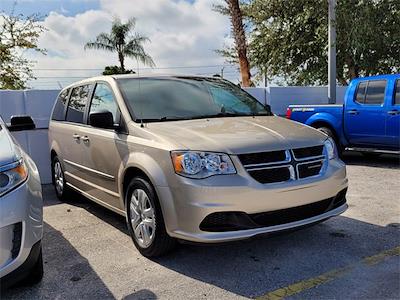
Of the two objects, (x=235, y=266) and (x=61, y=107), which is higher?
(x=61, y=107)

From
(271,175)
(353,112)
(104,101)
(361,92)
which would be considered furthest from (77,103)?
(361,92)

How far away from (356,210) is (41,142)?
18.3 ft

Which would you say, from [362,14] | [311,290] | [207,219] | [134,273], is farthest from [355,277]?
[362,14]

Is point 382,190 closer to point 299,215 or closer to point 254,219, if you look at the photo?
point 299,215

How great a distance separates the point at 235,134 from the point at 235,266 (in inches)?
45.8

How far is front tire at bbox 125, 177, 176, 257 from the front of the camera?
12.9ft

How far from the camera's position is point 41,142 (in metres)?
8.14

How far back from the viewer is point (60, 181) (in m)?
6.61

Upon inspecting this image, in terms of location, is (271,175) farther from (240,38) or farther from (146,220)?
(240,38)

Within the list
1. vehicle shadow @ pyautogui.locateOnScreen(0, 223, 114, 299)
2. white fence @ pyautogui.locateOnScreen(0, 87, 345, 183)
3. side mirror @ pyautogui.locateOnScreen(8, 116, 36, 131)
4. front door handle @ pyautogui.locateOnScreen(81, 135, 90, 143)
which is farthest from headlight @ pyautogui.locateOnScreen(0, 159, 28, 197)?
white fence @ pyautogui.locateOnScreen(0, 87, 345, 183)

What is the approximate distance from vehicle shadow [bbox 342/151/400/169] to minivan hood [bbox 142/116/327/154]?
4.90 meters

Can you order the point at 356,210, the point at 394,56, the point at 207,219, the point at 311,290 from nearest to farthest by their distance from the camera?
1. the point at 311,290
2. the point at 207,219
3. the point at 356,210
4. the point at 394,56

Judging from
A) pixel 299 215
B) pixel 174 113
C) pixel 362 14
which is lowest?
pixel 299 215

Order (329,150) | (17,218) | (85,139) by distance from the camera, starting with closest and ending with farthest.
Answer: (17,218) → (329,150) → (85,139)
